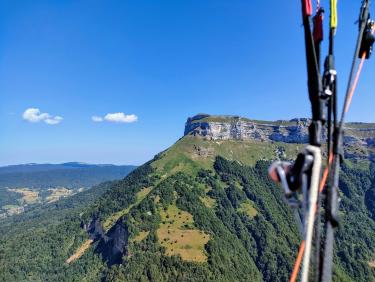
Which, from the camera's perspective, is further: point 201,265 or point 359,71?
point 201,265

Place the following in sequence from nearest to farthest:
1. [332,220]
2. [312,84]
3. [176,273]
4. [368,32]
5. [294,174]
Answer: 1. [332,220]
2. [294,174]
3. [312,84]
4. [368,32]
5. [176,273]

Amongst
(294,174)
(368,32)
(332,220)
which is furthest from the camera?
(368,32)

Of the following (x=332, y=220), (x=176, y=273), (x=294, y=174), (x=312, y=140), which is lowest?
(x=176, y=273)

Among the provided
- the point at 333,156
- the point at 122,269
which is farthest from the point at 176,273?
A: the point at 333,156

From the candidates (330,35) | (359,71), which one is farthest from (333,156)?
(330,35)

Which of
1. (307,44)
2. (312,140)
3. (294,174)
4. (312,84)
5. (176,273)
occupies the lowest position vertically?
(176,273)

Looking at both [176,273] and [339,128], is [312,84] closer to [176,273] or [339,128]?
[339,128]

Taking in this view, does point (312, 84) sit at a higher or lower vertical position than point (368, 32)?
lower

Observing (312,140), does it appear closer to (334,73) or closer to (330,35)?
→ (334,73)

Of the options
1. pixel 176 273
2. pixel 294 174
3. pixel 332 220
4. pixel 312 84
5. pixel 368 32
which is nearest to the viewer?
pixel 332 220
